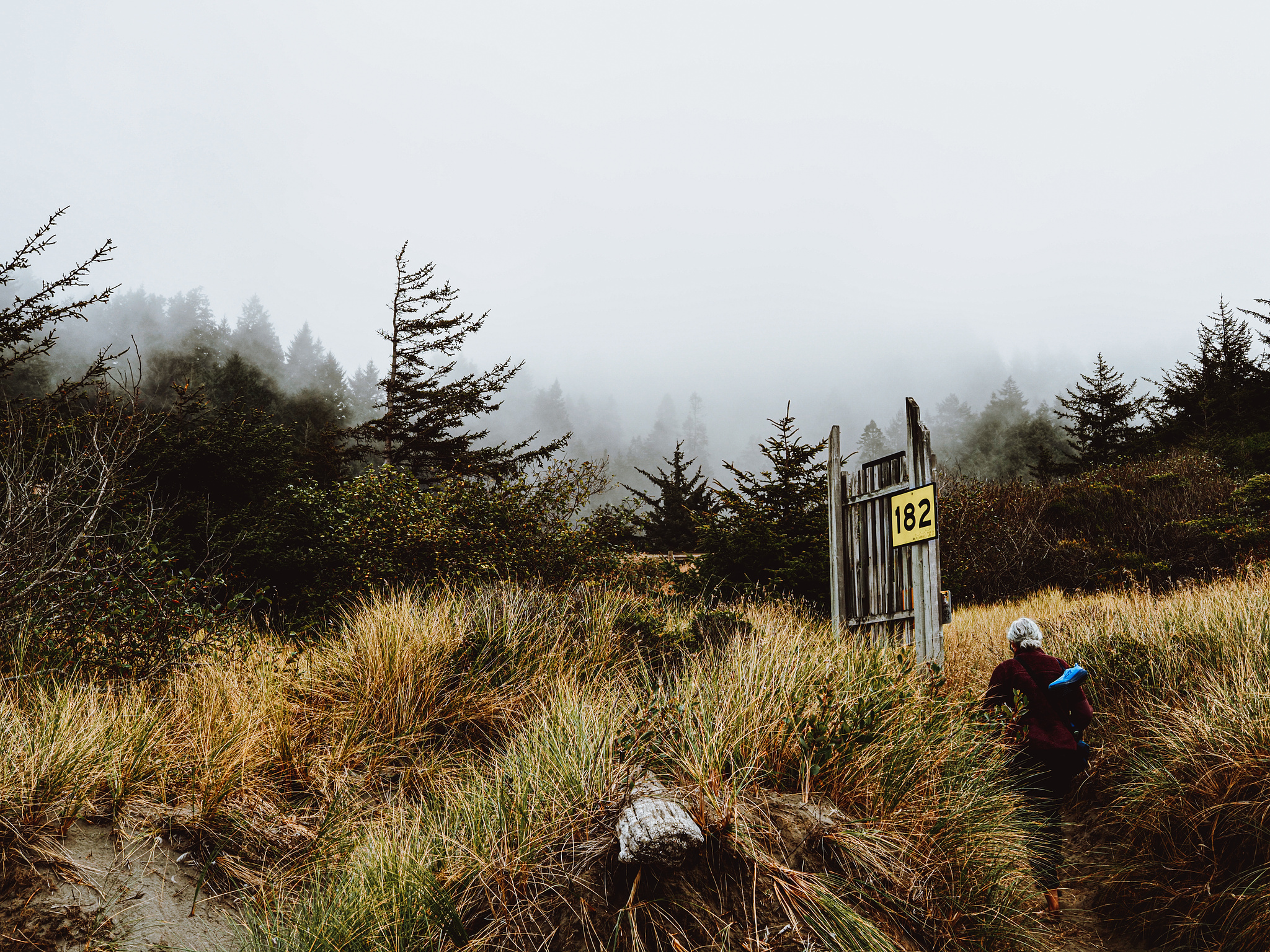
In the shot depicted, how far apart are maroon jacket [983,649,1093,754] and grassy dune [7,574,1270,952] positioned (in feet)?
0.81

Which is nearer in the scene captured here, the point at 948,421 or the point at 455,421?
the point at 455,421

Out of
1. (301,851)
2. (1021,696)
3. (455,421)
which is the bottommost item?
(301,851)

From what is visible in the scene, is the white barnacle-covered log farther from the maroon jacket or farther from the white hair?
the white hair

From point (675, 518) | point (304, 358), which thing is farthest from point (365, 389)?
point (675, 518)

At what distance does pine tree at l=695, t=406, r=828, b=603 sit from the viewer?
449 inches

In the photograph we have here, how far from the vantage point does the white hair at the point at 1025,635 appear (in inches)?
189

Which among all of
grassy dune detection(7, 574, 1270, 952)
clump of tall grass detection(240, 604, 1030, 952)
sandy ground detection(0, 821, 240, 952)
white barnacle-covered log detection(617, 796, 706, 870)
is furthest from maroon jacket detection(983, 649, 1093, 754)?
sandy ground detection(0, 821, 240, 952)

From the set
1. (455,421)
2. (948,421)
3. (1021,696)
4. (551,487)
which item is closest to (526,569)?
(551,487)

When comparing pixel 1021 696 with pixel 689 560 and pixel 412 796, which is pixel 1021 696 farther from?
pixel 689 560

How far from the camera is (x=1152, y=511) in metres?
15.1

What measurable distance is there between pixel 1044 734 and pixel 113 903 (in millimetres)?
5203

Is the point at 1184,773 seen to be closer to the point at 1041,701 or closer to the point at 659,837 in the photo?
the point at 1041,701

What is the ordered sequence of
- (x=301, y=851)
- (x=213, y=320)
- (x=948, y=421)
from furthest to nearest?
(x=948, y=421), (x=213, y=320), (x=301, y=851)

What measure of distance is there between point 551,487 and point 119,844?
9.33 meters
